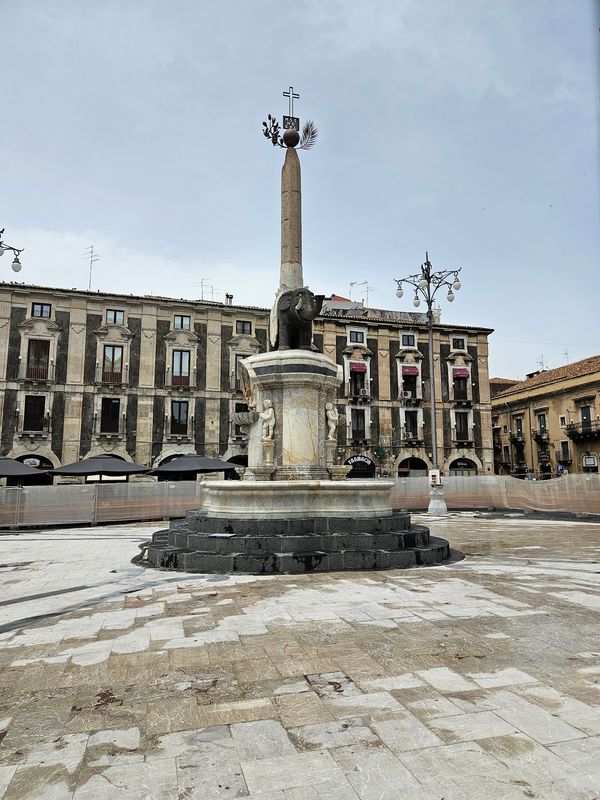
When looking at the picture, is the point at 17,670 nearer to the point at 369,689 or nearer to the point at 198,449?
the point at 369,689

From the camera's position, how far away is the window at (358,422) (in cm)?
3597

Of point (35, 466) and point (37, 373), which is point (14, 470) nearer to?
point (35, 466)

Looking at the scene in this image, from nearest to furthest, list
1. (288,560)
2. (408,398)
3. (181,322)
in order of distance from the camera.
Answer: (288,560)
(181,322)
(408,398)

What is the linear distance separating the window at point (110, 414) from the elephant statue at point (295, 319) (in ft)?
70.0

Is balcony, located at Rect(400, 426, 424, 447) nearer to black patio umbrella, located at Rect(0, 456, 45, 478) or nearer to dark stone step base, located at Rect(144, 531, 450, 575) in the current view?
black patio umbrella, located at Rect(0, 456, 45, 478)

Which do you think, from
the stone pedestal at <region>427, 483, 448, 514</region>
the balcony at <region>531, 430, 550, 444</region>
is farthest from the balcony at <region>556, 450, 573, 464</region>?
the stone pedestal at <region>427, 483, 448, 514</region>

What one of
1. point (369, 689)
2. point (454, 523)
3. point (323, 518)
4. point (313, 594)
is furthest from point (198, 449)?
point (369, 689)

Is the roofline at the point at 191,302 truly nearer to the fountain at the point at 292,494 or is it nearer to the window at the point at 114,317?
the window at the point at 114,317

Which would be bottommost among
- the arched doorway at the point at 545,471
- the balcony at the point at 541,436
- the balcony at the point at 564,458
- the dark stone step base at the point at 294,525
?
the dark stone step base at the point at 294,525

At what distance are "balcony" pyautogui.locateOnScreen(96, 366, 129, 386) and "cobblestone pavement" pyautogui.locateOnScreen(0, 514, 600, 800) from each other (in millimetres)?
25811

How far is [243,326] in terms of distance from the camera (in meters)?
34.7

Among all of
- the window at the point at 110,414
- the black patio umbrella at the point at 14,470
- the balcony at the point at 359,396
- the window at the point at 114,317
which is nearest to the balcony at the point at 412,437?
the balcony at the point at 359,396

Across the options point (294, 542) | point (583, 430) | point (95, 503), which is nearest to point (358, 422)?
point (583, 430)

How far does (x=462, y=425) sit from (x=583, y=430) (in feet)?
34.7
